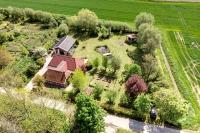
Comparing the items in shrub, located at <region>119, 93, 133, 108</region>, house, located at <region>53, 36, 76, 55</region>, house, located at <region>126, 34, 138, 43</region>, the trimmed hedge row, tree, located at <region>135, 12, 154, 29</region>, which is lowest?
shrub, located at <region>119, 93, 133, 108</region>

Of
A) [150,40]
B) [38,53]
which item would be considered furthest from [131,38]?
[38,53]

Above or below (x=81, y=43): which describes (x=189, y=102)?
below

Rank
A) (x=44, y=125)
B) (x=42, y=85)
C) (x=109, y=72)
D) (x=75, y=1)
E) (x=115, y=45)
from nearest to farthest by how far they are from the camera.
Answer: (x=44, y=125) < (x=42, y=85) < (x=109, y=72) < (x=115, y=45) < (x=75, y=1)

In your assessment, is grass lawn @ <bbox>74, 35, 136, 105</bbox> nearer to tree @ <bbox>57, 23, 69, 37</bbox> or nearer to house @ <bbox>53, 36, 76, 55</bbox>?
house @ <bbox>53, 36, 76, 55</bbox>

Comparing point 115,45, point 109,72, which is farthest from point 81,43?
point 109,72

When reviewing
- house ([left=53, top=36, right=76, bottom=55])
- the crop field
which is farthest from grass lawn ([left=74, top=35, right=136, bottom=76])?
the crop field

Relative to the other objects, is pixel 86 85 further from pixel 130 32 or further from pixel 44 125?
pixel 130 32

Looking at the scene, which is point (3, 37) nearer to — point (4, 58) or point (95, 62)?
point (4, 58)
